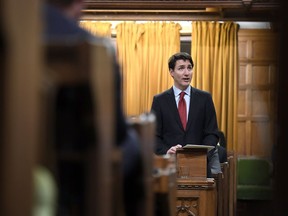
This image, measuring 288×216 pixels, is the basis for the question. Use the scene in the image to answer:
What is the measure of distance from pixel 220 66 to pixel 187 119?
447 centimetres

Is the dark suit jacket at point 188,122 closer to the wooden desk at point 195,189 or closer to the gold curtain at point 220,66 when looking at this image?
the wooden desk at point 195,189

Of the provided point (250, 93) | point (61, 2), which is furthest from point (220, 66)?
point (61, 2)

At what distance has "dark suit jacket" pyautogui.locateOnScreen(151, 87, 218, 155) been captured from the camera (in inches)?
251

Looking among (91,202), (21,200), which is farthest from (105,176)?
(21,200)

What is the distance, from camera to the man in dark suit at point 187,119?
6367mm

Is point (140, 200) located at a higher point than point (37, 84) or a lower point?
lower

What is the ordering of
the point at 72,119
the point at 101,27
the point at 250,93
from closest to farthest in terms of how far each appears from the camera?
the point at 72,119 < the point at 101,27 < the point at 250,93

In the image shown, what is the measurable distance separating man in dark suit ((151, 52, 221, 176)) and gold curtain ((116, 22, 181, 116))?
13.9 feet

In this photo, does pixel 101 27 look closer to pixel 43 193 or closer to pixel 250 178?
pixel 250 178

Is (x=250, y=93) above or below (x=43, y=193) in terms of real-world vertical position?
above

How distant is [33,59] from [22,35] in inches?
2.3

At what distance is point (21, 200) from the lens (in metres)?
1.73

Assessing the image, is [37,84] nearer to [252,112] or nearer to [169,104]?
[169,104]

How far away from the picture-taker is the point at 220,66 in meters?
10.8
